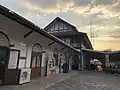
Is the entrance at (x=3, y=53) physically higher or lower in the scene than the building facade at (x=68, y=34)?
lower

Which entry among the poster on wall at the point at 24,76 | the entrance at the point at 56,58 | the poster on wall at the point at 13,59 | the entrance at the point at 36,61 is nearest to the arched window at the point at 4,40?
the poster on wall at the point at 13,59

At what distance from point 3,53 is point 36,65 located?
3032mm

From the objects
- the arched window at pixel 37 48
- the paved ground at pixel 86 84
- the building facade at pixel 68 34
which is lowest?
the paved ground at pixel 86 84

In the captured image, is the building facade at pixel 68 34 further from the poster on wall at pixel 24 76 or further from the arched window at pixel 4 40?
the arched window at pixel 4 40

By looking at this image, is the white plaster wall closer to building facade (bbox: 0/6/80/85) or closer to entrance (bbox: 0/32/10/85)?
building facade (bbox: 0/6/80/85)

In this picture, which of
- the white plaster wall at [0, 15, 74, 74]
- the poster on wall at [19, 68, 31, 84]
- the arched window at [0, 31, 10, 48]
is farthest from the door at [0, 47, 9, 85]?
the poster on wall at [19, 68, 31, 84]

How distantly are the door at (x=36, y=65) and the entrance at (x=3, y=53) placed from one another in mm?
2339

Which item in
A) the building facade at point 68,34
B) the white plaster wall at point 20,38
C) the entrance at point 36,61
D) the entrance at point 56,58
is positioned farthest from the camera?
the building facade at point 68,34

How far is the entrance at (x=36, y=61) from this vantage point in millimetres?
8398

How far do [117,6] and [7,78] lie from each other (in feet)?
29.9

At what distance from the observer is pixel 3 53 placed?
624 cm

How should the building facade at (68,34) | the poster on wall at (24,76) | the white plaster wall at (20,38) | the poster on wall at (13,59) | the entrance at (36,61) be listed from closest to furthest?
the white plaster wall at (20,38)
the poster on wall at (13,59)
the poster on wall at (24,76)
the entrance at (36,61)
the building facade at (68,34)

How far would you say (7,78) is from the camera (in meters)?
6.16

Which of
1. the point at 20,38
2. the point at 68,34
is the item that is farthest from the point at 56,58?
the point at 68,34
